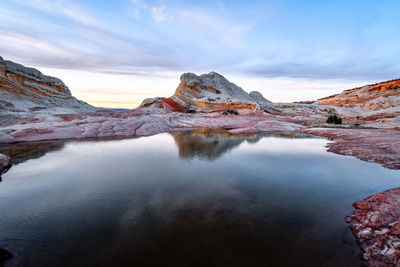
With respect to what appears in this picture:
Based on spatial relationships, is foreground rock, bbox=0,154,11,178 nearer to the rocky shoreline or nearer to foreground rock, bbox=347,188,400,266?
the rocky shoreline

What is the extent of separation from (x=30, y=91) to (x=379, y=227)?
3944 cm

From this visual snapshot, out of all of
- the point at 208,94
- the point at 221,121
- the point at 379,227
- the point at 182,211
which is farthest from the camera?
the point at 208,94

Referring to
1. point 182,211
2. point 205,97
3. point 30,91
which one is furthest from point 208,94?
point 182,211

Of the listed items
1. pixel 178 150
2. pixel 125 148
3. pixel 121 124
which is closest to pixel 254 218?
pixel 178 150

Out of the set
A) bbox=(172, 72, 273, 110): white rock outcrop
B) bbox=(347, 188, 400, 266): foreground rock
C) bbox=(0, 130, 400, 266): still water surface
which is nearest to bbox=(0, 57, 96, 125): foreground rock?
bbox=(0, 130, 400, 266): still water surface

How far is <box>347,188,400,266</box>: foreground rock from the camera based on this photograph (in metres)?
3.64

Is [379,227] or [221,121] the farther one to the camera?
[221,121]

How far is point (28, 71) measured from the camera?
3045 centimetres

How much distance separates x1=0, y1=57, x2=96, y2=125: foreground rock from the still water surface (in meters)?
19.7

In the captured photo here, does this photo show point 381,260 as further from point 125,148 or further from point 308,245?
point 125,148

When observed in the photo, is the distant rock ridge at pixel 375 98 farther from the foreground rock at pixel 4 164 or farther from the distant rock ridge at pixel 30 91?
the distant rock ridge at pixel 30 91

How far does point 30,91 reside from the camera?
95.9 ft

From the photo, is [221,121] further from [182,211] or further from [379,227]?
[379,227]

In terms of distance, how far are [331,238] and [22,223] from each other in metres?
7.23
